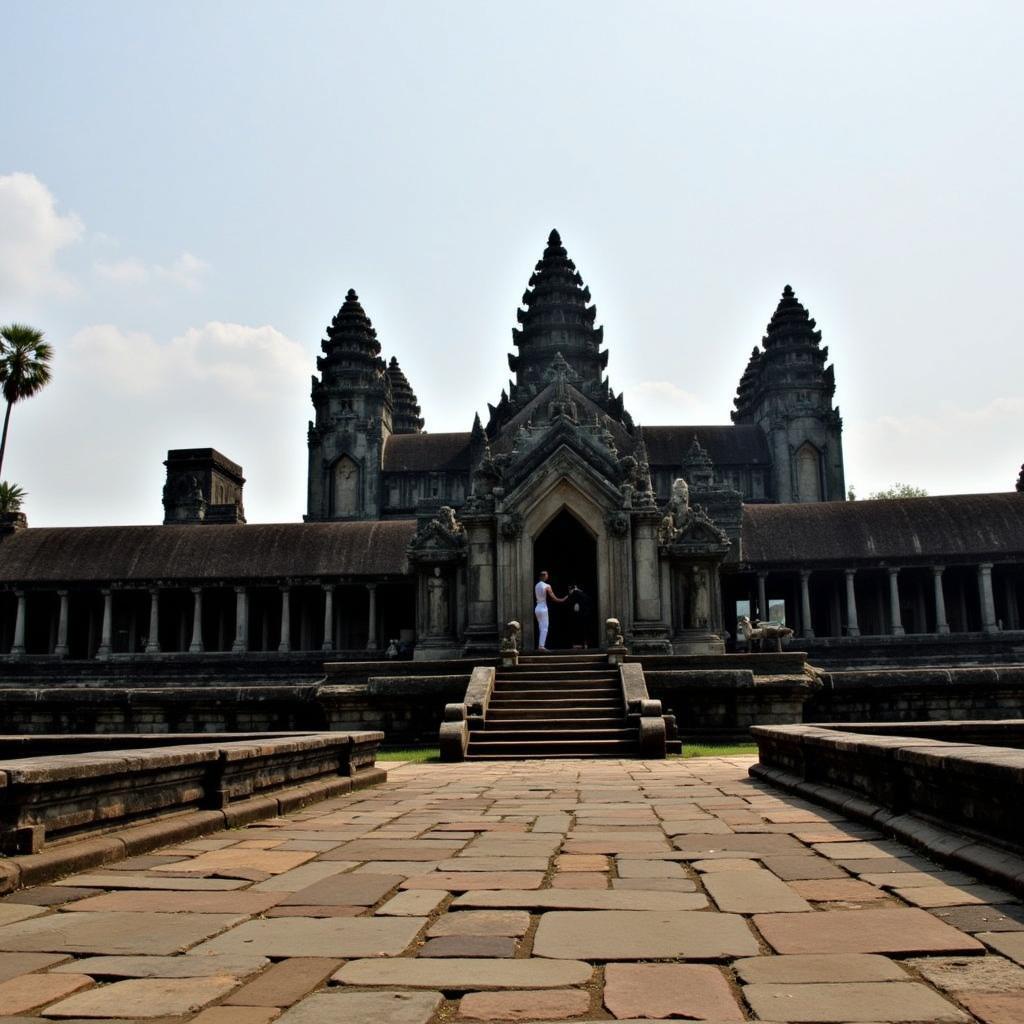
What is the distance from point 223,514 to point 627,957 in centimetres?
5894

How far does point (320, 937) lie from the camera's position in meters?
4.05

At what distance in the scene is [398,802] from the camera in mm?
8836

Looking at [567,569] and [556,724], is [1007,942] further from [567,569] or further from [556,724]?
[567,569]

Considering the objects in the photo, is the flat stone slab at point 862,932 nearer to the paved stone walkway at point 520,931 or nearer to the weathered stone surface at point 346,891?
the paved stone walkway at point 520,931

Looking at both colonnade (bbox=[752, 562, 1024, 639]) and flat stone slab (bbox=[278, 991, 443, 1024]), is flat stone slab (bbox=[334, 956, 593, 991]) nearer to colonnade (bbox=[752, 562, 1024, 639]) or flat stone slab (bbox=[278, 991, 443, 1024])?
flat stone slab (bbox=[278, 991, 443, 1024])

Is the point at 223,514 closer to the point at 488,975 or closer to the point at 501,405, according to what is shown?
the point at 501,405

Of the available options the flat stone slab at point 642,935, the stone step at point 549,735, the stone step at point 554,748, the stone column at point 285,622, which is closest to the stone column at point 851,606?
the stone column at point 285,622

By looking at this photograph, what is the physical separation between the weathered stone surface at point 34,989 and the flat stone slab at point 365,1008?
771mm

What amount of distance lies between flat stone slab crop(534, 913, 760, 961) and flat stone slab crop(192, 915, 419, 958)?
542 mm

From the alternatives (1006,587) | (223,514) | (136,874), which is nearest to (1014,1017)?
(136,874)

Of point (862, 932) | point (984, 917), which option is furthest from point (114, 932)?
point (984, 917)

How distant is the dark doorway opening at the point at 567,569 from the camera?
22047 mm

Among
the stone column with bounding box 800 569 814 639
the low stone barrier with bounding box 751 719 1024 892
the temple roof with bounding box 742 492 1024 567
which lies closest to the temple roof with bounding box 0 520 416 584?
the temple roof with bounding box 742 492 1024 567

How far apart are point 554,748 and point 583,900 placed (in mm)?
9193
